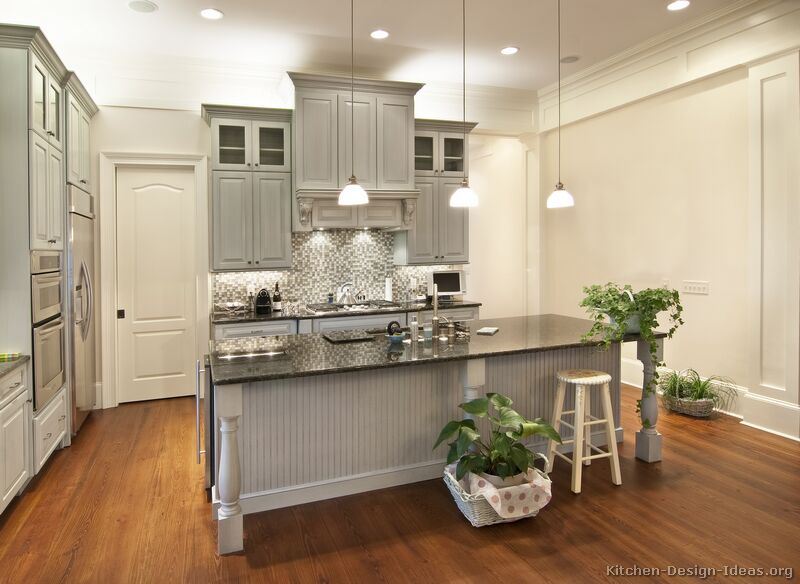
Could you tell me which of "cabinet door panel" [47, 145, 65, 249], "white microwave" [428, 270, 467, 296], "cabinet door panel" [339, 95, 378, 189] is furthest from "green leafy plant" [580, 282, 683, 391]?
"cabinet door panel" [47, 145, 65, 249]

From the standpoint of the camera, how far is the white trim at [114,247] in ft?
16.9

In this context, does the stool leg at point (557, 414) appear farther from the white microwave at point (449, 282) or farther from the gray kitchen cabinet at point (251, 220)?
the gray kitchen cabinet at point (251, 220)

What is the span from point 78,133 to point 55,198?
3.02 feet

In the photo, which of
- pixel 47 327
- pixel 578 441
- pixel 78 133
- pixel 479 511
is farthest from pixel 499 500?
pixel 78 133

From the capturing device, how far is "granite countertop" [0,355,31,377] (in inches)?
117

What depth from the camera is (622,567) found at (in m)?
2.46

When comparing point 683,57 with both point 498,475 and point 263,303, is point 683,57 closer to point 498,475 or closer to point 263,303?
point 498,475

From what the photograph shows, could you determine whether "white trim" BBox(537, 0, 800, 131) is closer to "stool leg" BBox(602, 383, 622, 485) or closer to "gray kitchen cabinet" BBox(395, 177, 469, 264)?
"gray kitchen cabinet" BBox(395, 177, 469, 264)

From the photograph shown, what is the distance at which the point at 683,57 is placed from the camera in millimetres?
4840

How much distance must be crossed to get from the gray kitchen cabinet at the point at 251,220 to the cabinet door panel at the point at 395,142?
94 centimetres

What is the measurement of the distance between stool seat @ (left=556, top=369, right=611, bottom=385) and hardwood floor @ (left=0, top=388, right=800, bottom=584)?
629 millimetres

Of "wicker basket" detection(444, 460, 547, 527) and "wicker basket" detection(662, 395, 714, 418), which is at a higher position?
"wicker basket" detection(662, 395, 714, 418)

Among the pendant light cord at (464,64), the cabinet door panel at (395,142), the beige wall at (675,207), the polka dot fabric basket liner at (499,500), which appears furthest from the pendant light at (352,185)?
the beige wall at (675,207)

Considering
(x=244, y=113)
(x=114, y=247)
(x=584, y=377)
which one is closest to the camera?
(x=584, y=377)
